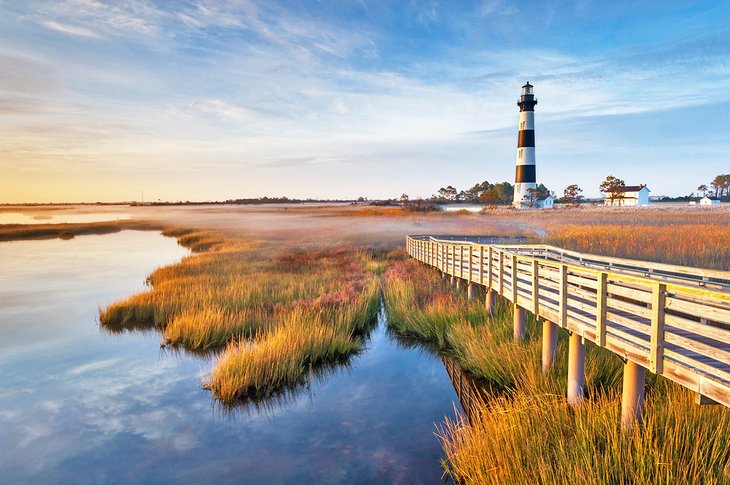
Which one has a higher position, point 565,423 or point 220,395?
point 565,423

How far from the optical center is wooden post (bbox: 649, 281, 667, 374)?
5621 mm

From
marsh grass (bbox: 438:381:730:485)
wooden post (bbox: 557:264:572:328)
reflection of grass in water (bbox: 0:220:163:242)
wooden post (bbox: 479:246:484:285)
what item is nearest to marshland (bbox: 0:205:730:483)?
marsh grass (bbox: 438:381:730:485)

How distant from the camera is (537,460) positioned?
19.2ft

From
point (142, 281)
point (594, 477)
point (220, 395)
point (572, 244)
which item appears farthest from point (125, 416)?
point (572, 244)

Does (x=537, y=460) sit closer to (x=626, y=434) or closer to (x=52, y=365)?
(x=626, y=434)

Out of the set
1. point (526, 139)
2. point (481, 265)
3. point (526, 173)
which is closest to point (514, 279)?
point (481, 265)

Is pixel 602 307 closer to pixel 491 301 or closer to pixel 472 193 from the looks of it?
pixel 491 301

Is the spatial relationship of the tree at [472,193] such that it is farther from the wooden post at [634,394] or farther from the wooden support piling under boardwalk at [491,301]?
the wooden post at [634,394]

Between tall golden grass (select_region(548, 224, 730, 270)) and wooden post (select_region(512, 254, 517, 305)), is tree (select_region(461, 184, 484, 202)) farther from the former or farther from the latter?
wooden post (select_region(512, 254, 517, 305))

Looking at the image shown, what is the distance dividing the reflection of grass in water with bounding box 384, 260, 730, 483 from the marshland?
36 millimetres

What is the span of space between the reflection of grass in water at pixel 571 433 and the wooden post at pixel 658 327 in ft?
2.25

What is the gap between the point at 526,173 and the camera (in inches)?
2499

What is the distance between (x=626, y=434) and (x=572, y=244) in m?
22.1

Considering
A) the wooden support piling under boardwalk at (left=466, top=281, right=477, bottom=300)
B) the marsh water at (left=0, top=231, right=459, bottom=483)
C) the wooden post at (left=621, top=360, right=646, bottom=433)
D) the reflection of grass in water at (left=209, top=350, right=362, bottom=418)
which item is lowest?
the marsh water at (left=0, top=231, right=459, bottom=483)
